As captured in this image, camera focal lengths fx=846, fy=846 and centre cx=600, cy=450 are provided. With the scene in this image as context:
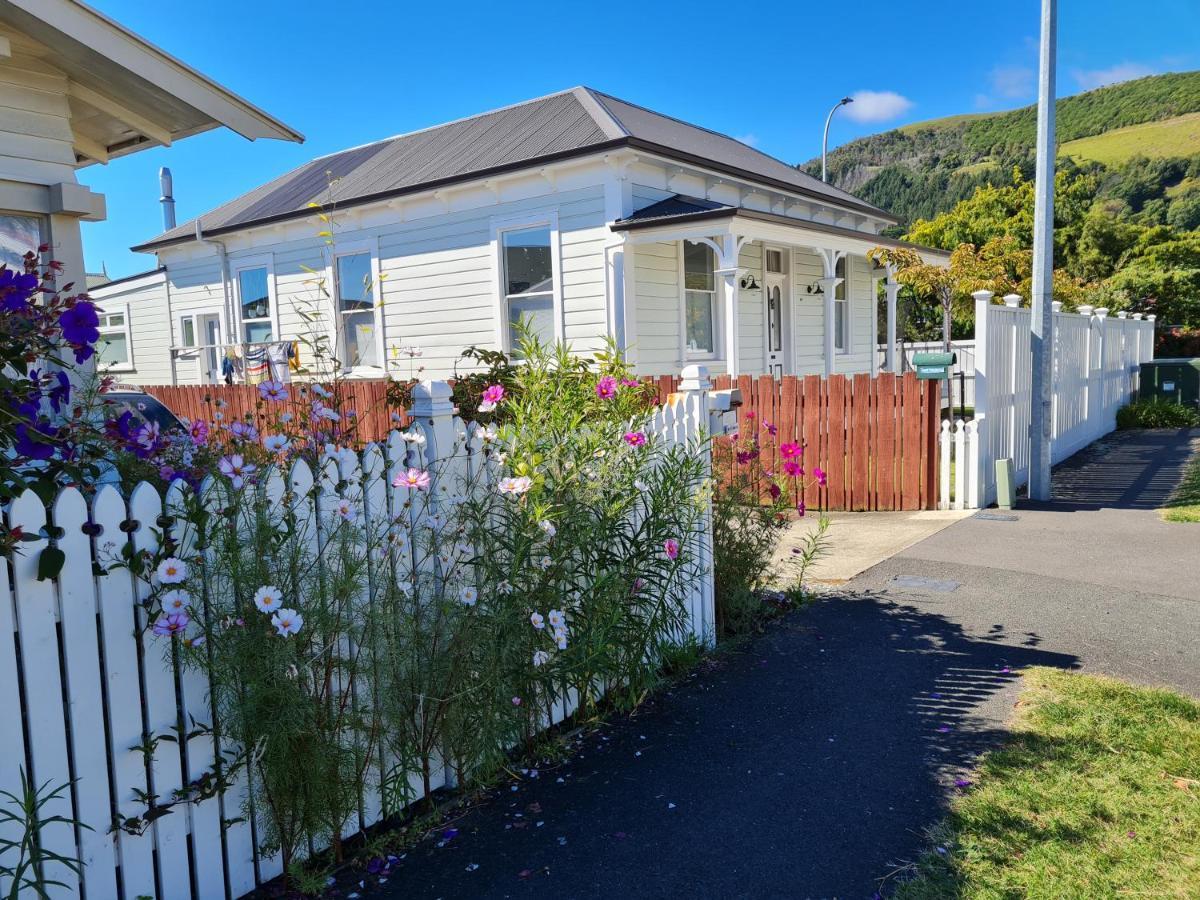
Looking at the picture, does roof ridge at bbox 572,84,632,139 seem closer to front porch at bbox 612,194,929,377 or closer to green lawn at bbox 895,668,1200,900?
front porch at bbox 612,194,929,377

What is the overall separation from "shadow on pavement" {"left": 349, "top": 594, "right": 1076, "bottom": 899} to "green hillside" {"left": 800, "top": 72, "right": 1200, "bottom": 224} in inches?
2484

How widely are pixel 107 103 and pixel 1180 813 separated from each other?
24.9ft

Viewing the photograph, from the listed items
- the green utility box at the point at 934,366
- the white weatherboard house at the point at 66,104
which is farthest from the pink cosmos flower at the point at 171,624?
the green utility box at the point at 934,366

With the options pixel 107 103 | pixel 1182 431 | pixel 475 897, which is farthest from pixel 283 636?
pixel 1182 431

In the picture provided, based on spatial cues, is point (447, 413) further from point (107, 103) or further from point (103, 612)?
point (107, 103)

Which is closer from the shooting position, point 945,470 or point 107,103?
point 107,103

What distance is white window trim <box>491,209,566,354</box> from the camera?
12.4 m

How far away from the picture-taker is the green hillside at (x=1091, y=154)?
69.2 meters

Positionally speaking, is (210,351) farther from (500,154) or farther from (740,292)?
(740,292)

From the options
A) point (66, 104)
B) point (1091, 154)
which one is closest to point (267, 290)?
point (66, 104)

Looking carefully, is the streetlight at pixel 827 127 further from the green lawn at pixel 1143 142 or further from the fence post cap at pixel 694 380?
the green lawn at pixel 1143 142

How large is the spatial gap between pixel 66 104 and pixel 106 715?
16.9ft

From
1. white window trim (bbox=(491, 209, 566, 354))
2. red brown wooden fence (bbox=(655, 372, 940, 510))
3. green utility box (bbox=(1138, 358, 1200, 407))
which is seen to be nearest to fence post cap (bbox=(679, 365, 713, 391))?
red brown wooden fence (bbox=(655, 372, 940, 510))

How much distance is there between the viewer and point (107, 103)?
620cm
